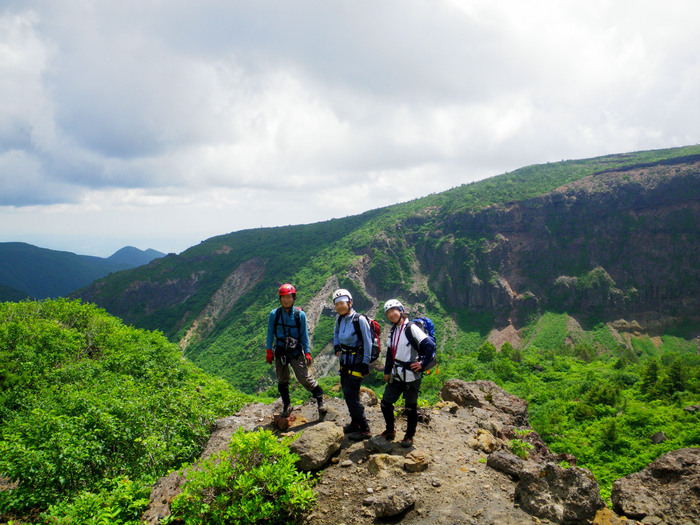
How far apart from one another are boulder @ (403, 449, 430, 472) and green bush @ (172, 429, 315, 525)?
1760mm

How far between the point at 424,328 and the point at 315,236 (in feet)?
369

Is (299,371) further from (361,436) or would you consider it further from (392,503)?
(392,503)

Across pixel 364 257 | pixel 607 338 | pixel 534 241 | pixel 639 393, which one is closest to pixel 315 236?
pixel 364 257

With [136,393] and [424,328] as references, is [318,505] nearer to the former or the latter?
[424,328]


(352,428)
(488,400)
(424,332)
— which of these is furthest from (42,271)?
(424,332)

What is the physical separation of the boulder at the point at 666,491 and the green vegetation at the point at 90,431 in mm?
6996

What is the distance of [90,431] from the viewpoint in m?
6.41

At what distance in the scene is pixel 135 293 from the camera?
303 ft

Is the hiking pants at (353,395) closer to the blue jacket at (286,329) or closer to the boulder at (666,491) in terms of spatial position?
the blue jacket at (286,329)

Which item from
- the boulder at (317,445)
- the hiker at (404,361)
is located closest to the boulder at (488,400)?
the hiker at (404,361)

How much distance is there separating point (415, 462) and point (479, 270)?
9378 centimetres

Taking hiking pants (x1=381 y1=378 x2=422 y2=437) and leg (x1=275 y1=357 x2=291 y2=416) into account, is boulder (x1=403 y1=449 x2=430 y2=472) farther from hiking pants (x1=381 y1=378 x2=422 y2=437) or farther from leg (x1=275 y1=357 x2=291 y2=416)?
leg (x1=275 y1=357 x2=291 y2=416)

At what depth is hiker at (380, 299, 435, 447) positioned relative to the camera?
5777mm

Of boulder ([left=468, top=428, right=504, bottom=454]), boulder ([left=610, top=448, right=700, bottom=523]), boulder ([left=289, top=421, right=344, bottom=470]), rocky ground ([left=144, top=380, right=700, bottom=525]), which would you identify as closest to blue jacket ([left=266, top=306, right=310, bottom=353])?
boulder ([left=289, top=421, right=344, bottom=470])
